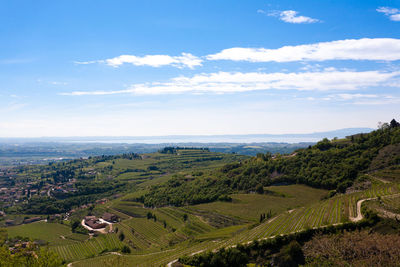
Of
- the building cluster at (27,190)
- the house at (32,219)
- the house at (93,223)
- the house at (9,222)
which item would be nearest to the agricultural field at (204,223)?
the house at (93,223)

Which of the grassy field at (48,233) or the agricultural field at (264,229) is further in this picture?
the grassy field at (48,233)

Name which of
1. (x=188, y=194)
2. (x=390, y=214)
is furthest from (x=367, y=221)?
(x=188, y=194)

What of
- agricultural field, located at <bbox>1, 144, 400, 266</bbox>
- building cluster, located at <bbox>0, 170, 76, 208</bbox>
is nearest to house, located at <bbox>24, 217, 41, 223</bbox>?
agricultural field, located at <bbox>1, 144, 400, 266</bbox>

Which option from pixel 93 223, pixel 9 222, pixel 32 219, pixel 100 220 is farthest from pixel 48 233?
pixel 9 222

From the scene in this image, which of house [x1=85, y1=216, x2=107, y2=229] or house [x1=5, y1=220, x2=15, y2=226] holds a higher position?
house [x1=85, y1=216, x2=107, y2=229]

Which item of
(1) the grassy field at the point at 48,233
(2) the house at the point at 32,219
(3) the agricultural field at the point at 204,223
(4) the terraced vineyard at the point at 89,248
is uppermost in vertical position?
(3) the agricultural field at the point at 204,223

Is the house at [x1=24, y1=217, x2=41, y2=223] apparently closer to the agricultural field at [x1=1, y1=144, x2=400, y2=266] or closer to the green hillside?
the green hillside

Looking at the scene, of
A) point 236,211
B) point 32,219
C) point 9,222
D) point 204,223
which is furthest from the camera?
point 32,219

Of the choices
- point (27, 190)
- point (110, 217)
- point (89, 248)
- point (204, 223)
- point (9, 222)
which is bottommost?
point (9, 222)

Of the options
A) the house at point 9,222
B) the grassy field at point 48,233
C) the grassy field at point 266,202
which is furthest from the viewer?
the house at point 9,222

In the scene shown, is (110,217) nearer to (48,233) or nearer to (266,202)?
(48,233)

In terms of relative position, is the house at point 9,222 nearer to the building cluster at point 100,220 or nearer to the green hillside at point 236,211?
the green hillside at point 236,211

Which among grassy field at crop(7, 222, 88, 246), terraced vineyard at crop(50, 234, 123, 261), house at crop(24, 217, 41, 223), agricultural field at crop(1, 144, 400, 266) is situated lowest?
house at crop(24, 217, 41, 223)

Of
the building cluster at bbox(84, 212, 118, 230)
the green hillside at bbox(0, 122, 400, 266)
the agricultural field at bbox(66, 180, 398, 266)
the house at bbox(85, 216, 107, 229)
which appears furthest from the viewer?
the building cluster at bbox(84, 212, 118, 230)
